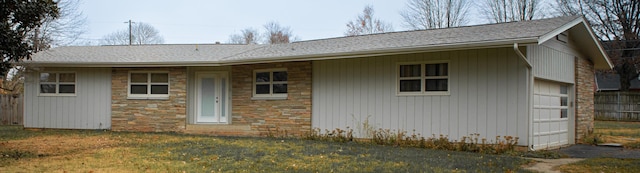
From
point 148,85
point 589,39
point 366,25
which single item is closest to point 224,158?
point 148,85

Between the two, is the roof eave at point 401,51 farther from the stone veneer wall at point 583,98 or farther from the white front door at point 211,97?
the stone veneer wall at point 583,98

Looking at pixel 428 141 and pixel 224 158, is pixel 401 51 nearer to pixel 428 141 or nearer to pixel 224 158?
pixel 428 141

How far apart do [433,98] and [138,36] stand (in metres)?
38.6

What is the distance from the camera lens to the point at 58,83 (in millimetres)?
15164

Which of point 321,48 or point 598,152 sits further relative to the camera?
point 321,48

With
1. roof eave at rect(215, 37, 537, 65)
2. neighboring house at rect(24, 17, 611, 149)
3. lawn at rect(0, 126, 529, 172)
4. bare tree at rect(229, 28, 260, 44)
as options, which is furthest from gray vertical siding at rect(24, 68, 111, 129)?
bare tree at rect(229, 28, 260, 44)

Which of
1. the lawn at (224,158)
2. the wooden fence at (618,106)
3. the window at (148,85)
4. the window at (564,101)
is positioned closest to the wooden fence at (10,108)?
the window at (148,85)

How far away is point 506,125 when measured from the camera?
10078mm

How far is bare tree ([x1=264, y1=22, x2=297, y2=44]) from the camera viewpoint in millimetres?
44719

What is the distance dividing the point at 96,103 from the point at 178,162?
816cm

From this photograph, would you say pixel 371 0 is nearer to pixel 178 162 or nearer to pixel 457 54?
pixel 457 54

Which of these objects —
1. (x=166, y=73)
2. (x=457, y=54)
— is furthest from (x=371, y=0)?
(x=457, y=54)

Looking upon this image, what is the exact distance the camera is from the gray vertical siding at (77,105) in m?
14.9

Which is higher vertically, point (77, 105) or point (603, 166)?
point (77, 105)
